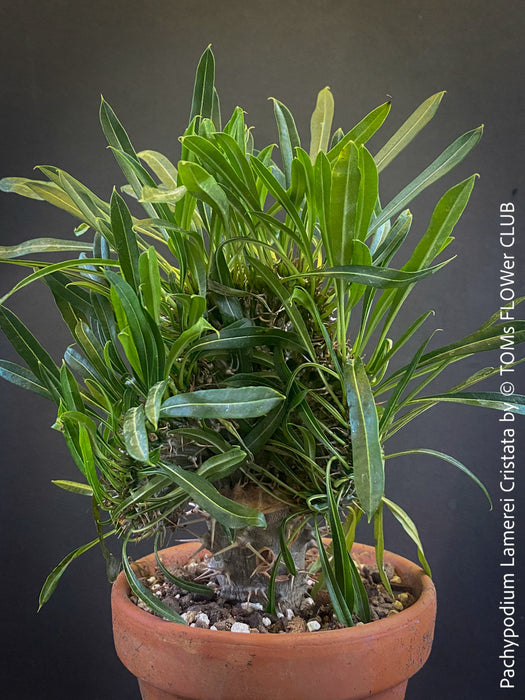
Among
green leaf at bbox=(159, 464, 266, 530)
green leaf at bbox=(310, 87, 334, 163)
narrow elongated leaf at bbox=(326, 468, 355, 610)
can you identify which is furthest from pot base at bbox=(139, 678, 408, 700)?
green leaf at bbox=(310, 87, 334, 163)

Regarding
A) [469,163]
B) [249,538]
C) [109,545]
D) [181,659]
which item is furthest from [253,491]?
[469,163]

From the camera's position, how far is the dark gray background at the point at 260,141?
164 centimetres

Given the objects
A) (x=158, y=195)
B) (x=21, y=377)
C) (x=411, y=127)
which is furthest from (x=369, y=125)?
(x=21, y=377)

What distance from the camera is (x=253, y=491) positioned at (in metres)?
0.88

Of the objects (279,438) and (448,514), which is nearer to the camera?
(279,438)

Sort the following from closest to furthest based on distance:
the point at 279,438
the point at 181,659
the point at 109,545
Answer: the point at 181,659, the point at 279,438, the point at 109,545

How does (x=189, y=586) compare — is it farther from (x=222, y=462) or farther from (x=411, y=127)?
(x=411, y=127)

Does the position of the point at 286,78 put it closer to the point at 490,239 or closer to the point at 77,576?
the point at 490,239

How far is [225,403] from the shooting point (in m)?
0.66

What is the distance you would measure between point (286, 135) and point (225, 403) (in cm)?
44

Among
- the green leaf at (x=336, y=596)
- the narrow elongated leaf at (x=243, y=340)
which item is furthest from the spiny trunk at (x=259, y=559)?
the narrow elongated leaf at (x=243, y=340)

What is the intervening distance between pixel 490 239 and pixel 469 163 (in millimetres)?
198

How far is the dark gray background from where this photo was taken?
1.64 m

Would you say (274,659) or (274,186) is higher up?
(274,186)
